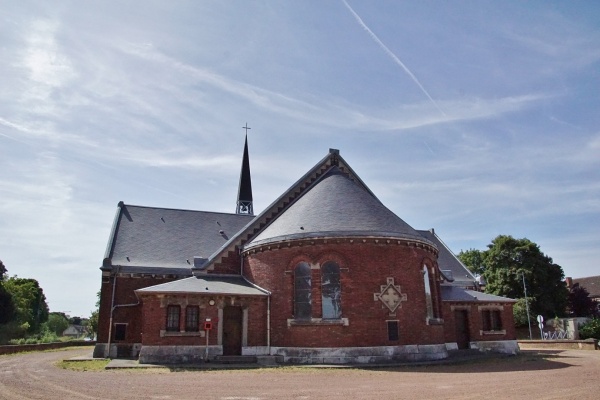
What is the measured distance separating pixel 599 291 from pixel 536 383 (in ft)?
240

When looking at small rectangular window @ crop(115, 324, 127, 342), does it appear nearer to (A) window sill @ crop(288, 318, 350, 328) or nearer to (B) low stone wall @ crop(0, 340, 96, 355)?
(B) low stone wall @ crop(0, 340, 96, 355)

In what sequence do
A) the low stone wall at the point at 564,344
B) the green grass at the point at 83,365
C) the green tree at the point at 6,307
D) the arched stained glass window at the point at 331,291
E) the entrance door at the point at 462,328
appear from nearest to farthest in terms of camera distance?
the green grass at the point at 83,365, the arched stained glass window at the point at 331,291, the entrance door at the point at 462,328, the low stone wall at the point at 564,344, the green tree at the point at 6,307

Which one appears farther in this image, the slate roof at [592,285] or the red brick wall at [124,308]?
the slate roof at [592,285]

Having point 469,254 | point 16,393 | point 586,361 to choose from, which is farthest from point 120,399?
point 469,254

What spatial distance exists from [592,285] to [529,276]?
3380cm

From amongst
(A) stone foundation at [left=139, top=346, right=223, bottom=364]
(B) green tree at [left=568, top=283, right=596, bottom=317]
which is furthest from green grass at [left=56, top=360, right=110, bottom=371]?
(B) green tree at [left=568, top=283, right=596, bottom=317]

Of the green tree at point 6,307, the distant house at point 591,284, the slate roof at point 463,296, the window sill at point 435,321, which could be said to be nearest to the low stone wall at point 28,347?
the green tree at point 6,307

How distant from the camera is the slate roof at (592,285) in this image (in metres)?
74.3

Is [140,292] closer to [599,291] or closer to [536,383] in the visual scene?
[536,383]

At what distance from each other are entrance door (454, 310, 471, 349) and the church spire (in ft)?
72.0

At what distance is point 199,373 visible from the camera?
1830 centimetres

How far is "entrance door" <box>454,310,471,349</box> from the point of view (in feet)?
93.1

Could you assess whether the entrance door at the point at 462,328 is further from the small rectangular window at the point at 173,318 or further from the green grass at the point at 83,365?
the green grass at the point at 83,365

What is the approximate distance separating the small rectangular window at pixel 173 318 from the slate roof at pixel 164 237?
5923mm
